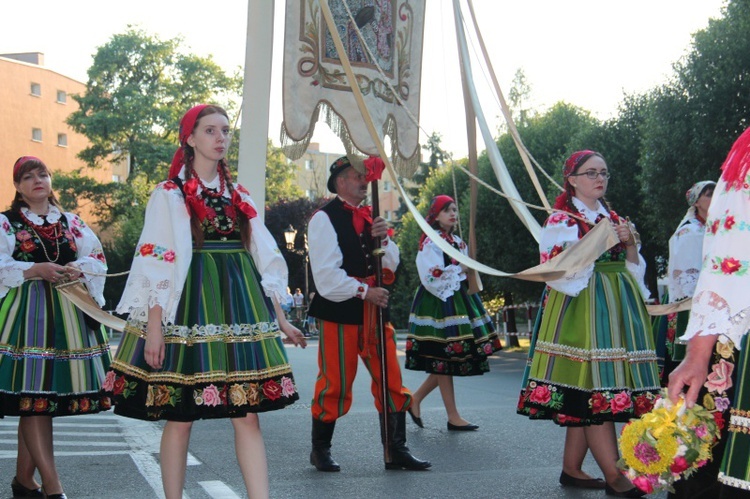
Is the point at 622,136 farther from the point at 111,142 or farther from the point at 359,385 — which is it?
the point at 111,142

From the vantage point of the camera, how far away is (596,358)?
538 centimetres

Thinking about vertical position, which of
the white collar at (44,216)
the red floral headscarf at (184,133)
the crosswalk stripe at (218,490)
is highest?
the red floral headscarf at (184,133)

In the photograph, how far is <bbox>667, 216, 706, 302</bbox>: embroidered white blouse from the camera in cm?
757

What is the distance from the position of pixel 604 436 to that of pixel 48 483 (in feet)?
9.80

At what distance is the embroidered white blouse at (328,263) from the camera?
6.33 m

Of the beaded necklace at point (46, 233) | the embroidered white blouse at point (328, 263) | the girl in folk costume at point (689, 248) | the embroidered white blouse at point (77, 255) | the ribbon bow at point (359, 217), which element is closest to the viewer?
the embroidered white blouse at point (77, 255)

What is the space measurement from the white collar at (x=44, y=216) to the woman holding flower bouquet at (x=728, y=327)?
13.8 feet

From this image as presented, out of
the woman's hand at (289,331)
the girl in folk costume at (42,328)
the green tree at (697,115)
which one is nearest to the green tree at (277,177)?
the green tree at (697,115)

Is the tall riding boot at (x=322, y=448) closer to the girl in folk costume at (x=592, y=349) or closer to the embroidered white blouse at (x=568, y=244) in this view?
the girl in folk costume at (x=592, y=349)

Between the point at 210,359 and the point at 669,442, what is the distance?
2.19 m

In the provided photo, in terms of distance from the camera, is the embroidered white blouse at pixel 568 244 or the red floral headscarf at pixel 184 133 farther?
the embroidered white blouse at pixel 568 244

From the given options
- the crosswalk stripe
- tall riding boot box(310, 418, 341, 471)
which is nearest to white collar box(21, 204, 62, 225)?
the crosswalk stripe

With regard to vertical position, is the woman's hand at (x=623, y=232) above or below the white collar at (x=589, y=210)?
below

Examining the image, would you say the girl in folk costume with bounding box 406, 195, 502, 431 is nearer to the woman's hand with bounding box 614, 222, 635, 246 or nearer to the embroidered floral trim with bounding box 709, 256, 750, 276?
the woman's hand with bounding box 614, 222, 635, 246
